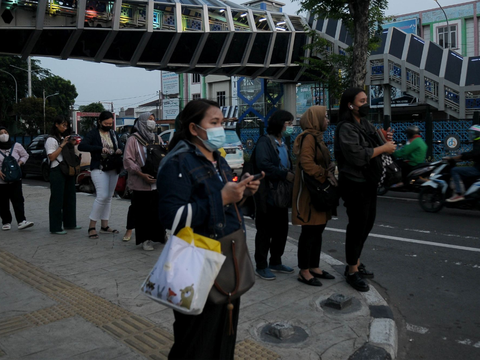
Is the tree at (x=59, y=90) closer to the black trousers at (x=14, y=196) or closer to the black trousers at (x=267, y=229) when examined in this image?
the black trousers at (x=14, y=196)

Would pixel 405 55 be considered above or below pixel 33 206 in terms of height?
above

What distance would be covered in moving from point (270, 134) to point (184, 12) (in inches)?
682

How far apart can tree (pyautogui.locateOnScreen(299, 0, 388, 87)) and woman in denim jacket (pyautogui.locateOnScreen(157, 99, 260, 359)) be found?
14.0 m

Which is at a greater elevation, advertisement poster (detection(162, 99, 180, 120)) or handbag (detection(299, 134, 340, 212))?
advertisement poster (detection(162, 99, 180, 120))

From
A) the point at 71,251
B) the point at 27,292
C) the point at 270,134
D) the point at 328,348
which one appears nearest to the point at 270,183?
the point at 270,134

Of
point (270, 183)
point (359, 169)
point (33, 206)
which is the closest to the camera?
point (359, 169)

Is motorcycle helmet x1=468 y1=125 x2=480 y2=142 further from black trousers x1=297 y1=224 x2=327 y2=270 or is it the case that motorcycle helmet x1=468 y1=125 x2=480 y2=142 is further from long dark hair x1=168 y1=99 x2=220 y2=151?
long dark hair x1=168 y1=99 x2=220 y2=151

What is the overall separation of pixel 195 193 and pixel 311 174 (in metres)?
2.26

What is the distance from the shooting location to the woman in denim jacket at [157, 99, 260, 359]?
2.32 meters

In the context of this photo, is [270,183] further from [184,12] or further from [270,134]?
[184,12]

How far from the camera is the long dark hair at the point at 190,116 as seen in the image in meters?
2.50

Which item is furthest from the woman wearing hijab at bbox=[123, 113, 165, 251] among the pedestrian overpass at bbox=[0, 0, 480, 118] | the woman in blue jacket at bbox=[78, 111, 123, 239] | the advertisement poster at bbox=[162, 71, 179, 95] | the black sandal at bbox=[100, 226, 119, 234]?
the advertisement poster at bbox=[162, 71, 179, 95]

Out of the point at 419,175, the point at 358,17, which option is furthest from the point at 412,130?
the point at 358,17

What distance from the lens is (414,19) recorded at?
96.7ft
